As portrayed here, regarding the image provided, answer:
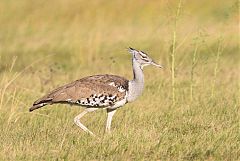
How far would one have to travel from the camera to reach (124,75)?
11688 mm

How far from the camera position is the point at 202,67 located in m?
11.9

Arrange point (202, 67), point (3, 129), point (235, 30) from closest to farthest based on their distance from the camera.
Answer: point (3, 129)
point (202, 67)
point (235, 30)

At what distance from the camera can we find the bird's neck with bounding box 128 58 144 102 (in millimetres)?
7824

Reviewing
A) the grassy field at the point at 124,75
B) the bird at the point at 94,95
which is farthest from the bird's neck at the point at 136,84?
the grassy field at the point at 124,75

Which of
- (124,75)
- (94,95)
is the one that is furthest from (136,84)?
(124,75)

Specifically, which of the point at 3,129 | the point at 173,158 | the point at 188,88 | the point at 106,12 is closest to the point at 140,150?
the point at 173,158

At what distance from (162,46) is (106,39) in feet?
5.42

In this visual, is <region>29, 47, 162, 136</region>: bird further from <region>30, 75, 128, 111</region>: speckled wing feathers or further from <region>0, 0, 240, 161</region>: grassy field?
<region>0, 0, 240, 161</region>: grassy field

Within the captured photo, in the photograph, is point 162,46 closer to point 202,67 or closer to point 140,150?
point 202,67

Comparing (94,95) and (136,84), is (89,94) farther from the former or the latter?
(136,84)

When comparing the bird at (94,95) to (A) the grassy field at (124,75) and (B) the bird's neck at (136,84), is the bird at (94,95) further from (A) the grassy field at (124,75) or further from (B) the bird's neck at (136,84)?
(A) the grassy field at (124,75)

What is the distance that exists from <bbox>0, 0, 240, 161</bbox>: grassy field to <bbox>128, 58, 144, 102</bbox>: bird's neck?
328 millimetres

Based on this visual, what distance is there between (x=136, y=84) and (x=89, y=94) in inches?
22.8

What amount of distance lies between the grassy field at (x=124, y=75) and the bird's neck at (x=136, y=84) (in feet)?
1.08
